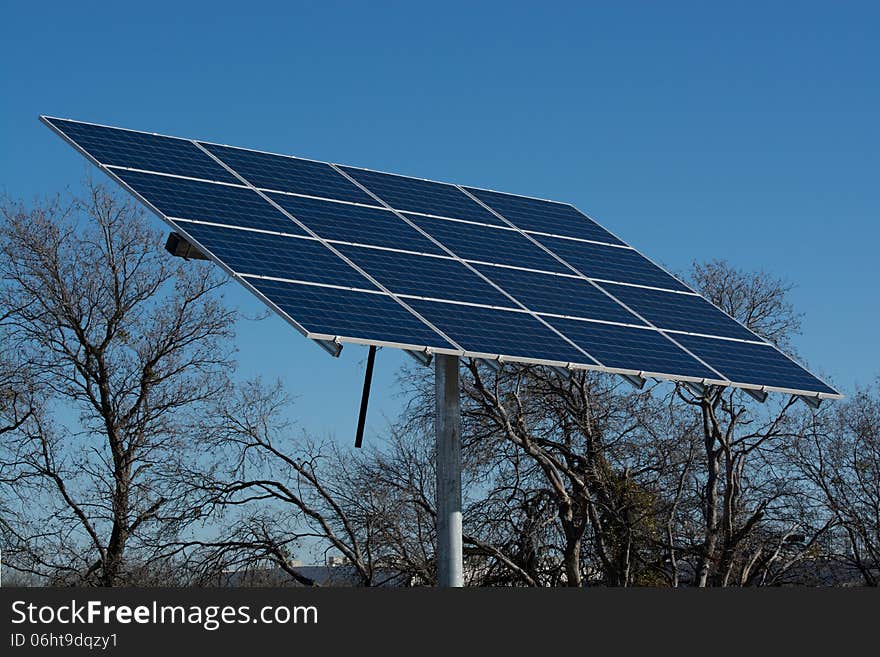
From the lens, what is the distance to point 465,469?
2794cm

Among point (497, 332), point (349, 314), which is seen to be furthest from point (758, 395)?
point (349, 314)

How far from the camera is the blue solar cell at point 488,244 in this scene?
669 inches

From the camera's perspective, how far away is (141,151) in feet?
51.6

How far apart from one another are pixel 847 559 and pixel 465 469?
1037 cm

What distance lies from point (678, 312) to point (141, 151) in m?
8.33

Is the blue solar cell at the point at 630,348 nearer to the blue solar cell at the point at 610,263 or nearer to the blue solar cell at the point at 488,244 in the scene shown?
the blue solar cell at the point at 488,244

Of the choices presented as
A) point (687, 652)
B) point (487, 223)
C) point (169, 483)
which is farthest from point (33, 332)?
point (687, 652)

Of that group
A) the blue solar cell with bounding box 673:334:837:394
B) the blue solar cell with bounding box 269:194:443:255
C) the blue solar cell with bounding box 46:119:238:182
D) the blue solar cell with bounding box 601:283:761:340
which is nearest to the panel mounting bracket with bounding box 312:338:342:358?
the blue solar cell with bounding box 269:194:443:255

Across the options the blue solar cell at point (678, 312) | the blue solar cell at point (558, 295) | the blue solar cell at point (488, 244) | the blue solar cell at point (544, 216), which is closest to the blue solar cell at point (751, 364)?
the blue solar cell at point (678, 312)

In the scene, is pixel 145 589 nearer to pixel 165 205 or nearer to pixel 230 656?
pixel 230 656

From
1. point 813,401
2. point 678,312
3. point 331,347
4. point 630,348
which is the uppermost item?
point 678,312

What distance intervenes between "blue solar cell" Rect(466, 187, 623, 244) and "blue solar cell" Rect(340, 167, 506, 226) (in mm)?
529

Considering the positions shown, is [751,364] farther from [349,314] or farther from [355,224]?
[349,314]

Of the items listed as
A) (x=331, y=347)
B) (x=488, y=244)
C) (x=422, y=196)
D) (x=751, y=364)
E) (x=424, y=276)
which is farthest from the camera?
(x=422, y=196)
